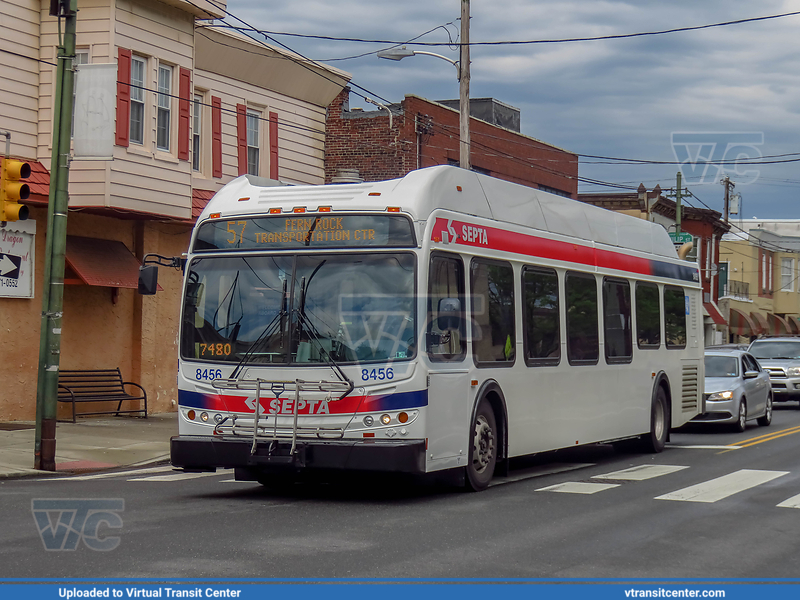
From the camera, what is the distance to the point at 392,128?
108 feet

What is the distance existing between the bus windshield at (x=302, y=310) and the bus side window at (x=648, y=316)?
20.7 feet

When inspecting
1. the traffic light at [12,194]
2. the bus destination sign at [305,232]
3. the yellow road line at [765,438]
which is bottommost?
the yellow road line at [765,438]

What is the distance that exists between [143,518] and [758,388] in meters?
15.2

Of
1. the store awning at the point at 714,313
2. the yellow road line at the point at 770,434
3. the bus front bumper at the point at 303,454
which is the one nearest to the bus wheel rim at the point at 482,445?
the bus front bumper at the point at 303,454

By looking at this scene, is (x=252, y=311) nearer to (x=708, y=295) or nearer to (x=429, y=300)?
(x=429, y=300)

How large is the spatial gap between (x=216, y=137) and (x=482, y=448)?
47.0ft

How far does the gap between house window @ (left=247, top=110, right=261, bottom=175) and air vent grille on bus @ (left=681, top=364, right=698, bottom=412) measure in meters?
11.5

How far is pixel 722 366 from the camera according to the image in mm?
21719

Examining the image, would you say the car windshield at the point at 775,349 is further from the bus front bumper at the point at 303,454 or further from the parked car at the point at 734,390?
the bus front bumper at the point at 303,454

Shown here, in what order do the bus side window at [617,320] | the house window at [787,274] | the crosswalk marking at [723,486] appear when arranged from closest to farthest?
the crosswalk marking at [723,486]
the bus side window at [617,320]
the house window at [787,274]

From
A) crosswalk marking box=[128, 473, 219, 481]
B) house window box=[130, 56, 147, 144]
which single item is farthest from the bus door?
house window box=[130, 56, 147, 144]

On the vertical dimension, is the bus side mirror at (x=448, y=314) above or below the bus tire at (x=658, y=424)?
above

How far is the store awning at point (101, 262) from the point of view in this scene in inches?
781

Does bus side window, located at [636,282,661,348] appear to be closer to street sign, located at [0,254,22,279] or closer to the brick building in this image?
street sign, located at [0,254,22,279]
